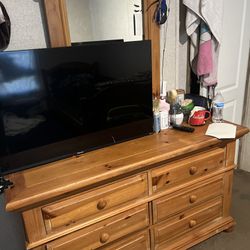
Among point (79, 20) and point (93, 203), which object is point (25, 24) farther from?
point (93, 203)

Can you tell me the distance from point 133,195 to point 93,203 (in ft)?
0.69

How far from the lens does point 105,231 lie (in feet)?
4.12

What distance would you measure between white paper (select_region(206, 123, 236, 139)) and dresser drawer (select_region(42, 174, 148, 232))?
1.59 feet

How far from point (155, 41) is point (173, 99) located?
15.0 inches

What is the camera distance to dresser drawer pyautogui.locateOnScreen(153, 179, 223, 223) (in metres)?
1.38

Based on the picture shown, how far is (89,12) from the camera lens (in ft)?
Answer: 4.30

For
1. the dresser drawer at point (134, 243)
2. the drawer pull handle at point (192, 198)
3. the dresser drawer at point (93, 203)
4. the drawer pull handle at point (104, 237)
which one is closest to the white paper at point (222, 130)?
the drawer pull handle at point (192, 198)

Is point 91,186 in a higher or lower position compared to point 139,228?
higher

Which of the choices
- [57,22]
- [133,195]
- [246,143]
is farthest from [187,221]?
[57,22]

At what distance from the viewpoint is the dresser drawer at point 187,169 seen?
1.32m

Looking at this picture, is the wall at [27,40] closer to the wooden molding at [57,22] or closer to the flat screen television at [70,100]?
the wooden molding at [57,22]

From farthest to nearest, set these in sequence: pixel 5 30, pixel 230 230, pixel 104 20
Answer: pixel 230 230 → pixel 104 20 → pixel 5 30

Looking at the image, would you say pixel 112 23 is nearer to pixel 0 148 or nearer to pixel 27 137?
pixel 27 137

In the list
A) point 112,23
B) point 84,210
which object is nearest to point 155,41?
point 112,23
